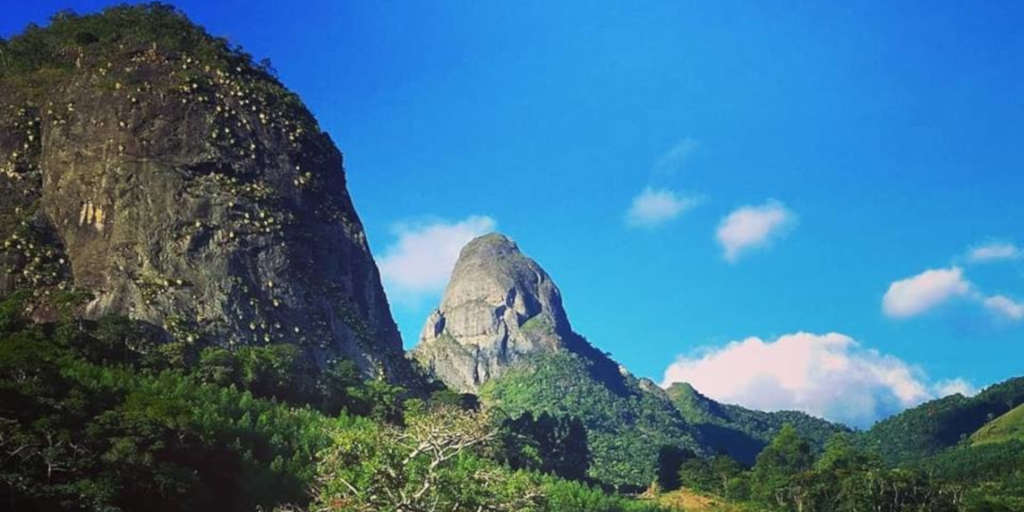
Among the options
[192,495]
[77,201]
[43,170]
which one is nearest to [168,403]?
[192,495]

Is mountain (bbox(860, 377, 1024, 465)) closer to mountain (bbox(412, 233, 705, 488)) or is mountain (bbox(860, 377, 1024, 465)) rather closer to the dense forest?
the dense forest

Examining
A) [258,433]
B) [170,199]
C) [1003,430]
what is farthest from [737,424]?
[258,433]

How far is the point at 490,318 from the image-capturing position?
524 ft

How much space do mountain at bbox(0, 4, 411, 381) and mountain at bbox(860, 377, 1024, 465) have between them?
74.2 meters

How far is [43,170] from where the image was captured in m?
62.5

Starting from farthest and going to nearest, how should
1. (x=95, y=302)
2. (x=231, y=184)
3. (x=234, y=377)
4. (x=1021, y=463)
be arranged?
(x=1021, y=463) → (x=231, y=184) → (x=95, y=302) → (x=234, y=377)

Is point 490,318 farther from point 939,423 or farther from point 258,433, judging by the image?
point 258,433

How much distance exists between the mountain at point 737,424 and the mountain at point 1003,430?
1127 inches

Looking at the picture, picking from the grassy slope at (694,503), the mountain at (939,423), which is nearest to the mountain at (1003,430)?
the mountain at (939,423)

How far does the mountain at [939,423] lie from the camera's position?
11375cm

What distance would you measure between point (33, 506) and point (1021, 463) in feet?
235

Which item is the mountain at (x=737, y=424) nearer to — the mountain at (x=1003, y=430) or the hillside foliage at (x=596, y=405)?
the hillside foliage at (x=596, y=405)

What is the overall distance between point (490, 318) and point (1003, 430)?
85096 mm

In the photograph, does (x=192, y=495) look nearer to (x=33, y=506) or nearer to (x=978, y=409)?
(x=33, y=506)
